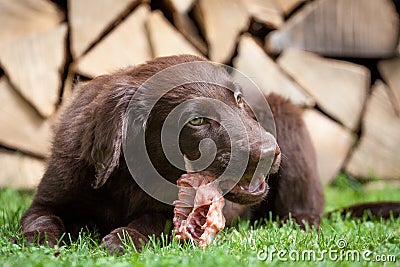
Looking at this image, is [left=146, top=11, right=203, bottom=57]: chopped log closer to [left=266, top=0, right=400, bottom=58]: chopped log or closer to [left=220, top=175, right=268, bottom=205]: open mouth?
[left=266, top=0, right=400, bottom=58]: chopped log

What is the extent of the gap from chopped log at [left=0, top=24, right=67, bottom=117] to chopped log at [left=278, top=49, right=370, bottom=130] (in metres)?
1.84

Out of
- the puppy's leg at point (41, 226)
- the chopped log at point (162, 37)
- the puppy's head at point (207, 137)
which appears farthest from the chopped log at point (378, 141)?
the puppy's leg at point (41, 226)

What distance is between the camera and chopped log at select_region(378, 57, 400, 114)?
5.08m

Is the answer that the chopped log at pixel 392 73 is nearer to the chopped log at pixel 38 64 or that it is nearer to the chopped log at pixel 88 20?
the chopped log at pixel 88 20

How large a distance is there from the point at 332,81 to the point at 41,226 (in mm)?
3209

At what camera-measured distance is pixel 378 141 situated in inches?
202

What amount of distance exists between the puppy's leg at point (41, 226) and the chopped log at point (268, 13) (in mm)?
2767

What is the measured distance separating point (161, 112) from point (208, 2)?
2.23 m

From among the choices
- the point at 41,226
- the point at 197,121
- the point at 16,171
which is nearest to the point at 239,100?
the point at 197,121

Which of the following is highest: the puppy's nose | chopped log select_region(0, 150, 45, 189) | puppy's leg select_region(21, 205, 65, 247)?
the puppy's nose

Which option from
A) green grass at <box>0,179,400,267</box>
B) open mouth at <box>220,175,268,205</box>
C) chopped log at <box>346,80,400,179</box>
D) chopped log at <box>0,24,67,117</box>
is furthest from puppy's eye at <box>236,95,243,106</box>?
chopped log at <box>346,80,400,179</box>

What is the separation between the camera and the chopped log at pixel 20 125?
14.3 feet

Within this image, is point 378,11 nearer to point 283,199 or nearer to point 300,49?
→ point 300,49

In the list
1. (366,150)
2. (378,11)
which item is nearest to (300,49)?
(378,11)
